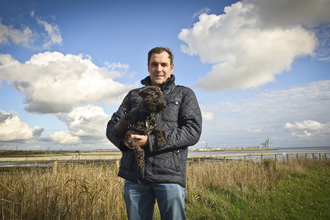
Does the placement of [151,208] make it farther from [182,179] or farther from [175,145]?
[175,145]

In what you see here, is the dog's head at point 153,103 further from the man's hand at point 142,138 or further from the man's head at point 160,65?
the man's head at point 160,65

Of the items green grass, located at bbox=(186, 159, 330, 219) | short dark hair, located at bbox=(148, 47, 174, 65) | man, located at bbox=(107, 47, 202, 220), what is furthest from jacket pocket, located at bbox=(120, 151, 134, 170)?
green grass, located at bbox=(186, 159, 330, 219)

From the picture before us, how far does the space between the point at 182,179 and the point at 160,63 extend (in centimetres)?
162

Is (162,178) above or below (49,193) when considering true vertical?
above

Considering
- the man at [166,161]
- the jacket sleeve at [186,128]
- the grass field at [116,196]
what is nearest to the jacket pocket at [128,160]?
the man at [166,161]

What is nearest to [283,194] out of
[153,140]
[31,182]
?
[153,140]

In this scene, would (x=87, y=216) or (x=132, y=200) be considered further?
(x=87, y=216)

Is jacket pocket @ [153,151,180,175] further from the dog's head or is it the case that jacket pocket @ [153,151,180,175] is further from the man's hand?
the dog's head

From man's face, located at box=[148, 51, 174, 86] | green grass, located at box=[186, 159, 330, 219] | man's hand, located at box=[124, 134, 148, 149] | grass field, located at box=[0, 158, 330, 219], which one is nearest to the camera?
man's hand, located at box=[124, 134, 148, 149]

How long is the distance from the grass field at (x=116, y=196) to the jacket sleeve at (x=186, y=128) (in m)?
1.96

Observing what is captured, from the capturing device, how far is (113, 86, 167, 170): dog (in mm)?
2037

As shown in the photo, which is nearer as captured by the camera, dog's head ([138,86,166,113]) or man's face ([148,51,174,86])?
dog's head ([138,86,166,113])

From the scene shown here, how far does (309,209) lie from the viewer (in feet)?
17.3

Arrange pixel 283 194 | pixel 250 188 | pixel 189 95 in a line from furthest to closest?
pixel 250 188 → pixel 283 194 → pixel 189 95
